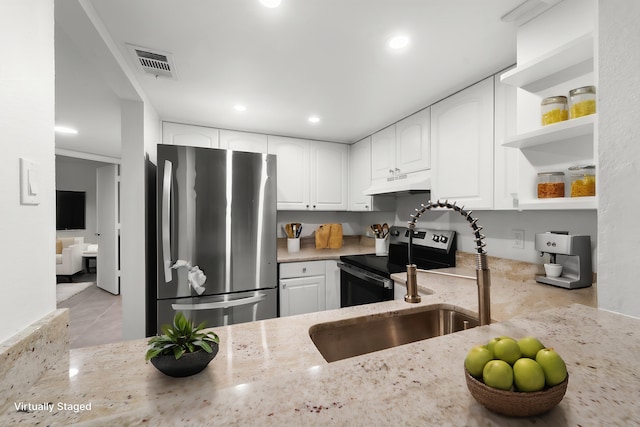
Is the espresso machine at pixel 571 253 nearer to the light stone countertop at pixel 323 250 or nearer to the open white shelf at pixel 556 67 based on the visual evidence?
the open white shelf at pixel 556 67

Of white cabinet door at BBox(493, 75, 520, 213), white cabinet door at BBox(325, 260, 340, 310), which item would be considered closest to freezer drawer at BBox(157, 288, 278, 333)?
white cabinet door at BBox(325, 260, 340, 310)

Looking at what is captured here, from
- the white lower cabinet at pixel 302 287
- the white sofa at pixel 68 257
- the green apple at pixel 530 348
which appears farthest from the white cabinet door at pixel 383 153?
the white sofa at pixel 68 257

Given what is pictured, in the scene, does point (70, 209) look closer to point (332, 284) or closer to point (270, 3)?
point (332, 284)

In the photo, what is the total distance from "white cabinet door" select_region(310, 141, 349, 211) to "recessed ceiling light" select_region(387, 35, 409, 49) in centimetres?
181

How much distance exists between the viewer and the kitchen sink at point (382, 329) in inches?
40.6

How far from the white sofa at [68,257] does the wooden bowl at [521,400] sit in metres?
6.53

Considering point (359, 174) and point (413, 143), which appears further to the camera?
point (359, 174)

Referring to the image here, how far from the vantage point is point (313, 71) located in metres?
1.75

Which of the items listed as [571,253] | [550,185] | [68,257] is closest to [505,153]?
[550,185]

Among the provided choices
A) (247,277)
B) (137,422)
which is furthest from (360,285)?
(137,422)

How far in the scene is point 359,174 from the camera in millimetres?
3201

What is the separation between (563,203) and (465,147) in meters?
0.81

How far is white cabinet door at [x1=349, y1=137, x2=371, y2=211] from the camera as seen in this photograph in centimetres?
304

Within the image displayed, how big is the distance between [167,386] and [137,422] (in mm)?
170
